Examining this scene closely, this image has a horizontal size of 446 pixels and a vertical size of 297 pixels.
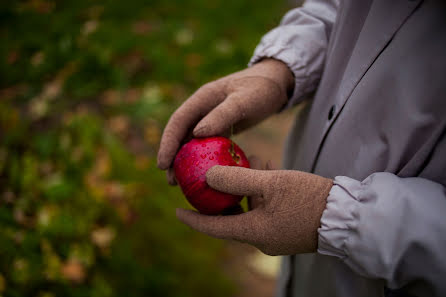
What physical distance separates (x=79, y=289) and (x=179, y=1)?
125 inches

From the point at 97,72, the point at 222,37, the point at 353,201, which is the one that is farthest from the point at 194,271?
the point at 222,37

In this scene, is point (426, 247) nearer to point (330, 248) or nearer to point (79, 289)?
point (330, 248)

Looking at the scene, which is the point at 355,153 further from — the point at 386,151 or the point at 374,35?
the point at 374,35

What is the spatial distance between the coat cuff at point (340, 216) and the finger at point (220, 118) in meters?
0.46

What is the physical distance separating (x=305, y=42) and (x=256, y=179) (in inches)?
25.0

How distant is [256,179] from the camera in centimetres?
99

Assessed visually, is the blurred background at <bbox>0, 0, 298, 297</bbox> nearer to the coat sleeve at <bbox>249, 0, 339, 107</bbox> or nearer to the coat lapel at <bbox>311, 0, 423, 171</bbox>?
the coat sleeve at <bbox>249, 0, 339, 107</bbox>

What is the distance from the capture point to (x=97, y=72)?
9.65ft

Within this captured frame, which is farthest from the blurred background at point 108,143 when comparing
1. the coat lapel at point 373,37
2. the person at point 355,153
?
the coat lapel at point 373,37

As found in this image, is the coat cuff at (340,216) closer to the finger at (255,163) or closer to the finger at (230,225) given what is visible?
the finger at (230,225)

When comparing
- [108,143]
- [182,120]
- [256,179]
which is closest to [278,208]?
[256,179]

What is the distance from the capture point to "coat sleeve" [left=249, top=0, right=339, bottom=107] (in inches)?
50.5

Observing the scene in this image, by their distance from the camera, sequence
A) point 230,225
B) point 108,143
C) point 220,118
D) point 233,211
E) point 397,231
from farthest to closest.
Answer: point 108,143 < point 233,211 < point 220,118 < point 230,225 < point 397,231

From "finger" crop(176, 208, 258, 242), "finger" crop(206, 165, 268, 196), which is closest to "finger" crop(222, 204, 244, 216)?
"finger" crop(176, 208, 258, 242)
